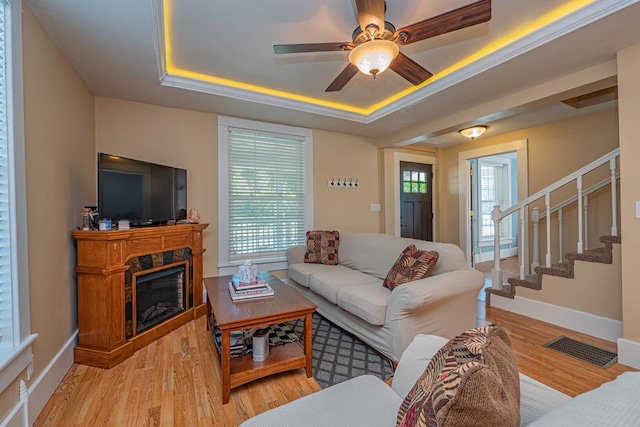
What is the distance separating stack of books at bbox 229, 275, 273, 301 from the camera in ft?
7.22

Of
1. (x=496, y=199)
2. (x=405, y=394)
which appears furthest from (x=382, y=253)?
(x=496, y=199)

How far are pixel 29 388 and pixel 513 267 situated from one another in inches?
268

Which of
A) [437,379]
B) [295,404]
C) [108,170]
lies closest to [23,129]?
[108,170]

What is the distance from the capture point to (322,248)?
3.72 m

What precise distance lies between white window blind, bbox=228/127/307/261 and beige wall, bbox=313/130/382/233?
0.27m

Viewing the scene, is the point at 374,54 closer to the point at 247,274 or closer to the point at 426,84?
the point at 426,84

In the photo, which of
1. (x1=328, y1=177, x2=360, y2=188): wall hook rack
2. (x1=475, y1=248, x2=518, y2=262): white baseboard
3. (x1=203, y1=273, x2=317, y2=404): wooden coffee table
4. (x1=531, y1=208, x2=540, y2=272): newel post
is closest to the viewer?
(x1=203, y1=273, x2=317, y2=404): wooden coffee table

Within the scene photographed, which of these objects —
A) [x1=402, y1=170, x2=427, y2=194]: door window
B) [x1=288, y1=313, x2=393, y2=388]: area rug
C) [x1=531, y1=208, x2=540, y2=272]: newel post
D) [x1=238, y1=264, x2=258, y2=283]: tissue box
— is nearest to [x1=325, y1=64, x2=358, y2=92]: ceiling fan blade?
[x1=238, y1=264, x2=258, y2=283]: tissue box

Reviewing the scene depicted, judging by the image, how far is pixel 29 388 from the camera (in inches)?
64.0

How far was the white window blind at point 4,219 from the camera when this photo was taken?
1451 millimetres

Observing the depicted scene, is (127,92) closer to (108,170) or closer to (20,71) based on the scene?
(108,170)

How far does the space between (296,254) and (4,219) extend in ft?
9.00

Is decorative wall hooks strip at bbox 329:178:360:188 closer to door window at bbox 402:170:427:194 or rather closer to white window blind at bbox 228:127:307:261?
white window blind at bbox 228:127:307:261

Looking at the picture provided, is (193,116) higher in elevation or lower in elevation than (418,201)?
higher
